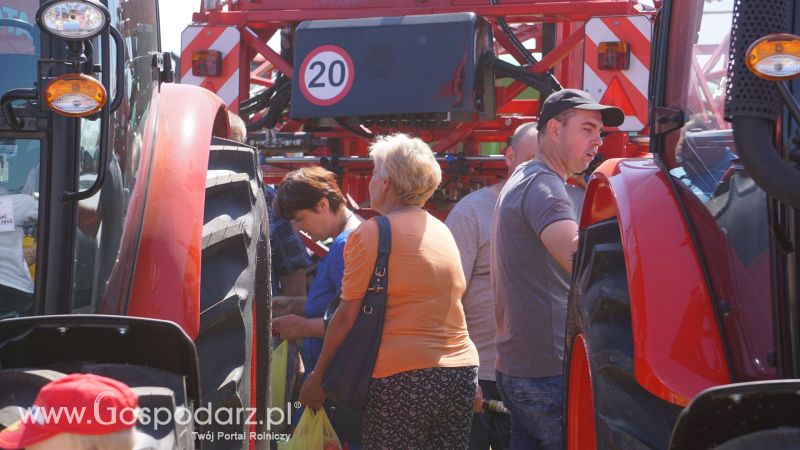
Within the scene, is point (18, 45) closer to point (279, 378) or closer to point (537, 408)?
point (537, 408)

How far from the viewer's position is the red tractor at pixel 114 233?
2.20 meters

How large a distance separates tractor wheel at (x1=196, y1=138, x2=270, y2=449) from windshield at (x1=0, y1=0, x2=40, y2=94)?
609 millimetres

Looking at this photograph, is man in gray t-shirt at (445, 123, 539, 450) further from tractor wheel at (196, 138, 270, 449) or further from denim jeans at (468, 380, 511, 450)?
tractor wheel at (196, 138, 270, 449)

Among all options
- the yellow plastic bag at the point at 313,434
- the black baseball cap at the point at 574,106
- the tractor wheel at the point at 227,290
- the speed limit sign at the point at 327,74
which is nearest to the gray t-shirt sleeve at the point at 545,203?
the black baseball cap at the point at 574,106

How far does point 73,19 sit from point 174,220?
24.2 inches

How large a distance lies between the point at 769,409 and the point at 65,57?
5.29 feet

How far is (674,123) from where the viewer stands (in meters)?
2.71

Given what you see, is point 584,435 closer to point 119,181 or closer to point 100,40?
point 119,181

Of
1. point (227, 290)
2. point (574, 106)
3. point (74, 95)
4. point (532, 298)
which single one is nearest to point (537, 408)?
point (532, 298)

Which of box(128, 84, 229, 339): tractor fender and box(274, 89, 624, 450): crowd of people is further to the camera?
box(274, 89, 624, 450): crowd of people

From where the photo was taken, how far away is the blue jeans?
3.75 m

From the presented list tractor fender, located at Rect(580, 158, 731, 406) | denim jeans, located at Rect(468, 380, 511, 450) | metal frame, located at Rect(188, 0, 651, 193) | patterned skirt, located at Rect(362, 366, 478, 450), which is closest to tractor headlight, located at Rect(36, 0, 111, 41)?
tractor fender, located at Rect(580, 158, 731, 406)

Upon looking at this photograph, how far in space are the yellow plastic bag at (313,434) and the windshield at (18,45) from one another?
179 cm

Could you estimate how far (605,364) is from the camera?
2.41 metres
